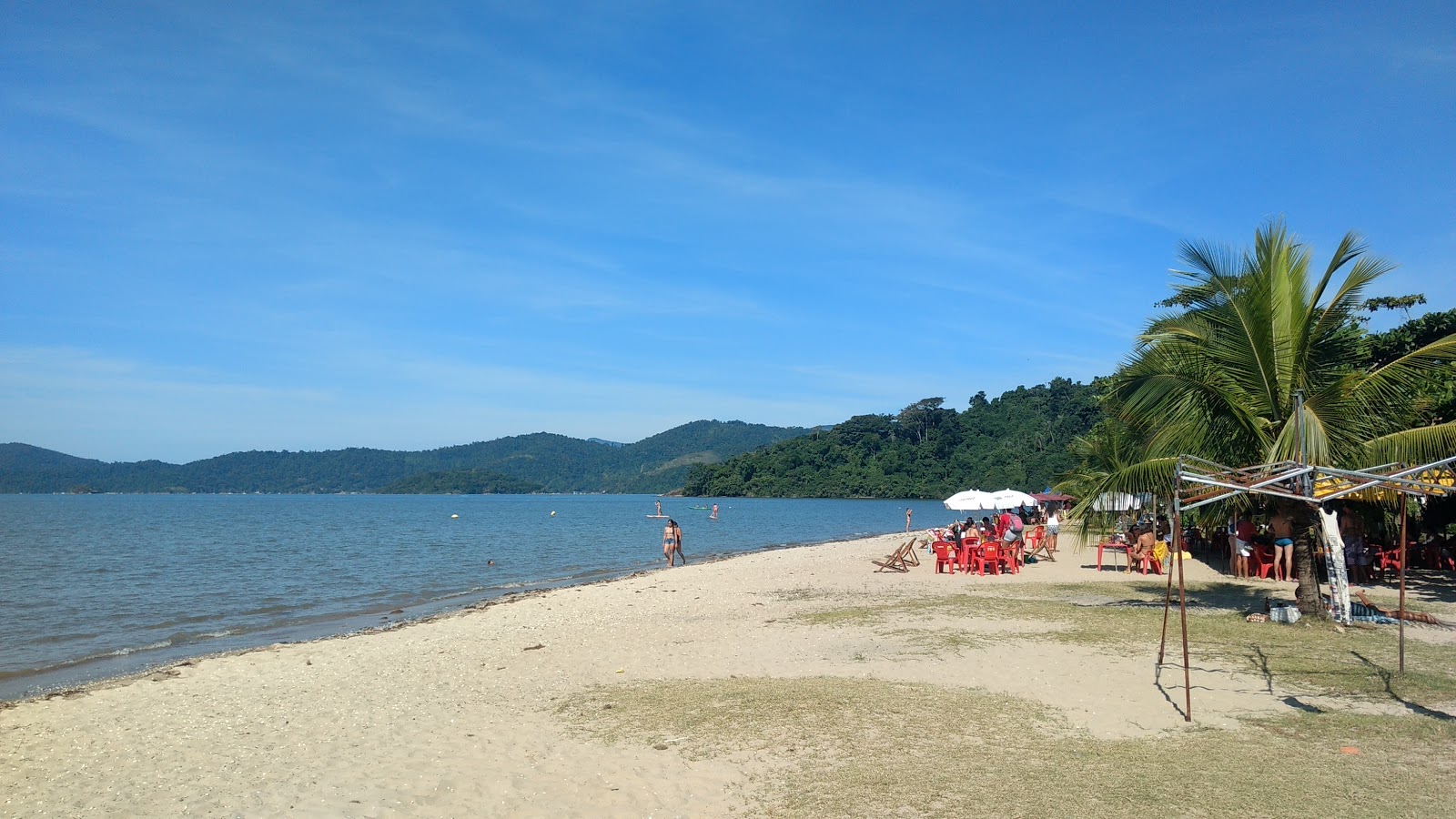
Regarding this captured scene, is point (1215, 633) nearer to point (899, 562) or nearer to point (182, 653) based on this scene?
point (899, 562)

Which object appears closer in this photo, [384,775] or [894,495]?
[384,775]

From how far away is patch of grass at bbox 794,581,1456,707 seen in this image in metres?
7.95

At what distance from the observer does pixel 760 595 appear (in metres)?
17.2

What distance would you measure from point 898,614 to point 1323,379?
633 cm

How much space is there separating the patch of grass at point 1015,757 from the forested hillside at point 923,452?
265 ft

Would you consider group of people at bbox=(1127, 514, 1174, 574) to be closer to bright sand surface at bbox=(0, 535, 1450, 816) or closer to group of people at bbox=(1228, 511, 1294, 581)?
group of people at bbox=(1228, 511, 1294, 581)

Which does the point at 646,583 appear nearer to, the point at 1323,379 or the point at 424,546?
the point at 1323,379

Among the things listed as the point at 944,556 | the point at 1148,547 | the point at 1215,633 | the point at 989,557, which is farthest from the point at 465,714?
the point at 1148,547

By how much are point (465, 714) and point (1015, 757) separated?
4.74 meters

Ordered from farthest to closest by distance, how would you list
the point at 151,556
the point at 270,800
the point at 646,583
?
the point at 151,556, the point at 646,583, the point at 270,800

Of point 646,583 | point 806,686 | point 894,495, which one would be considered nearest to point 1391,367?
point 806,686

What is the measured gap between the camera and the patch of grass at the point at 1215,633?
26.1 feet

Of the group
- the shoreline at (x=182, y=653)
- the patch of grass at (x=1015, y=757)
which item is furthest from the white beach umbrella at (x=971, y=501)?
the patch of grass at (x=1015, y=757)

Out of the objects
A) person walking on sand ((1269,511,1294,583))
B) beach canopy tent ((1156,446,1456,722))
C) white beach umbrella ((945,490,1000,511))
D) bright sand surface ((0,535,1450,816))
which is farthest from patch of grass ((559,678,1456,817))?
white beach umbrella ((945,490,1000,511))
